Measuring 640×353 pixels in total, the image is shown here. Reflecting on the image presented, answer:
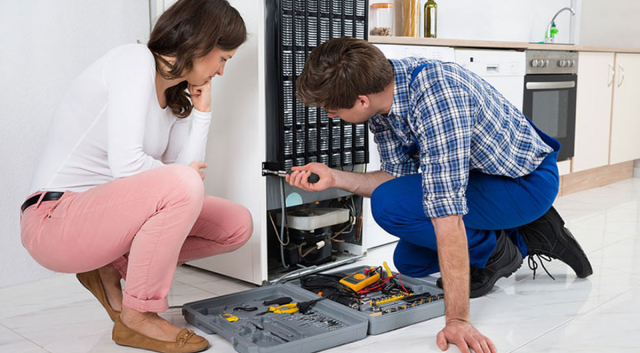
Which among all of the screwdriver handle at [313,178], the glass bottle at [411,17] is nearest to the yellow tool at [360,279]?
the screwdriver handle at [313,178]

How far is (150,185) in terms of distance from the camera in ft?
5.10

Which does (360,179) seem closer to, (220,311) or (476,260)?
(476,260)

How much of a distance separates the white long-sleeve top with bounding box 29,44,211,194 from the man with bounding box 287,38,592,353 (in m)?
0.41

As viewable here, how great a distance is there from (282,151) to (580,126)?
2563 millimetres

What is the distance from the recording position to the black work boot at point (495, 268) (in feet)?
6.74

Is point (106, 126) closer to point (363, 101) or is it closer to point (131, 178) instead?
point (131, 178)

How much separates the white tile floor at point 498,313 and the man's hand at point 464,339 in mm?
64

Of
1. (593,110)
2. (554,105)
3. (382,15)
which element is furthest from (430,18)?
(593,110)

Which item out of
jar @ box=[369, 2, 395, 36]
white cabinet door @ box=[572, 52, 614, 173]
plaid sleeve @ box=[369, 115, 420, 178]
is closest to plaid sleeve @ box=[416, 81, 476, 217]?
plaid sleeve @ box=[369, 115, 420, 178]

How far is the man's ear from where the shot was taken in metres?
1.63

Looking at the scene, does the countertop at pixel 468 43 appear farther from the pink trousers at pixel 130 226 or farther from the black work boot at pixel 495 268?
the pink trousers at pixel 130 226

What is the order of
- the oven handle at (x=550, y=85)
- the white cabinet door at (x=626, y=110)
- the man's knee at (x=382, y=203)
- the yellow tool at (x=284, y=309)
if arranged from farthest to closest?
the white cabinet door at (x=626, y=110) < the oven handle at (x=550, y=85) < the man's knee at (x=382, y=203) < the yellow tool at (x=284, y=309)

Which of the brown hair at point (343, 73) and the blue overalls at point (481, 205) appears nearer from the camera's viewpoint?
the brown hair at point (343, 73)

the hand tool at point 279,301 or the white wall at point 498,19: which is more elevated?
the white wall at point 498,19
